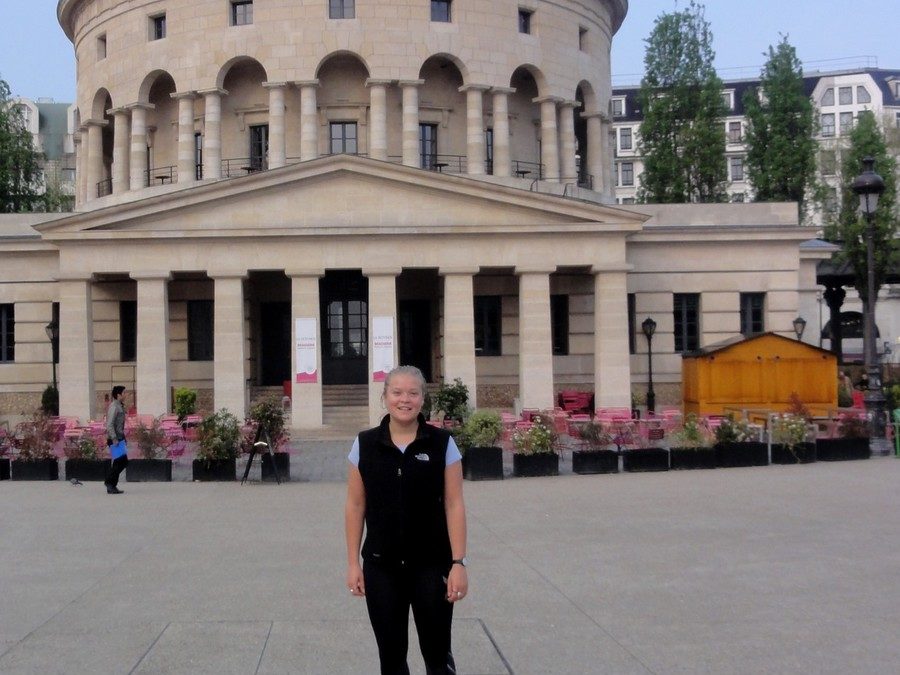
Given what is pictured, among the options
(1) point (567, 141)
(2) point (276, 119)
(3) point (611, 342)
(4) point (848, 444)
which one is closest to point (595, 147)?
(1) point (567, 141)

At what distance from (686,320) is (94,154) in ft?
88.1

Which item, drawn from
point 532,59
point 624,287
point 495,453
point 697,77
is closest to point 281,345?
point 624,287

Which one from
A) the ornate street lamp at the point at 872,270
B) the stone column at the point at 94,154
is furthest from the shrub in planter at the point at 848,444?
the stone column at the point at 94,154

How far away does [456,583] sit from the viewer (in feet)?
19.8

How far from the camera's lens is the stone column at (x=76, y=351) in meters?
35.0

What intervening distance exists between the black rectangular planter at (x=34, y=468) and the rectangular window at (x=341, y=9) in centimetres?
2652

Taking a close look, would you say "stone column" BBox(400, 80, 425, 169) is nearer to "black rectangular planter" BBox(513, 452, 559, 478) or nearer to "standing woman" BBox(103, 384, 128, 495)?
"black rectangular planter" BBox(513, 452, 559, 478)

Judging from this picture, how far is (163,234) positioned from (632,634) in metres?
29.0

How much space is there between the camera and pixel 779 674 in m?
7.50

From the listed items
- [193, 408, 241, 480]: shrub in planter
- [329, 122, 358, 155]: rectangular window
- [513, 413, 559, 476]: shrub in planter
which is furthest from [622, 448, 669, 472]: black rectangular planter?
[329, 122, 358, 155]: rectangular window

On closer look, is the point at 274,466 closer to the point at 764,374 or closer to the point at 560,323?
the point at 764,374

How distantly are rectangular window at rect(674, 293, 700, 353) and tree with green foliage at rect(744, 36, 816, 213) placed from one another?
2105 centimetres

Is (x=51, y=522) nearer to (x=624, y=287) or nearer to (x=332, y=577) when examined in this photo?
(x=332, y=577)

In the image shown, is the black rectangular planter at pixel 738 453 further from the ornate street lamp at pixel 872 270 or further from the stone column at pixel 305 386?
the stone column at pixel 305 386
